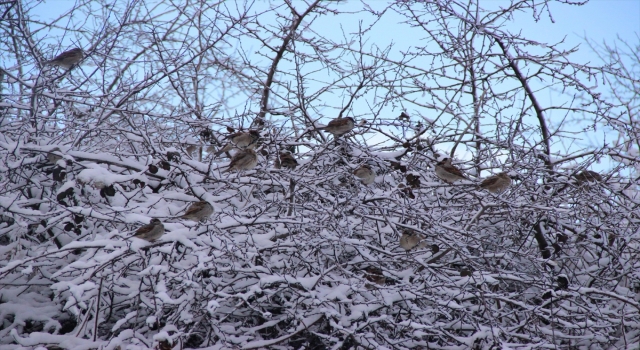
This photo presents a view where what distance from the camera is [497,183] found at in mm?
3613

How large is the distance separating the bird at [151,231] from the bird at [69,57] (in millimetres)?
1900

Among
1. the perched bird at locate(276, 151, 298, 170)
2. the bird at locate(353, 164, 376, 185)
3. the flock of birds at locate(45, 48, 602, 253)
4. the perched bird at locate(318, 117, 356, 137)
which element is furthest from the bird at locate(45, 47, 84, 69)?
the bird at locate(353, 164, 376, 185)

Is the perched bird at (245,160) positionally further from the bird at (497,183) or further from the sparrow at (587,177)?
the sparrow at (587,177)

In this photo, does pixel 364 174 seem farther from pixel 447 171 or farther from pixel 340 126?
pixel 447 171

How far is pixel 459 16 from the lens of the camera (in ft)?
15.6

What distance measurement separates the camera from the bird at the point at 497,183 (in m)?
3.60

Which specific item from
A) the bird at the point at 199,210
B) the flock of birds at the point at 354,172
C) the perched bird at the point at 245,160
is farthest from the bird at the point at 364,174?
the bird at the point at 199,210

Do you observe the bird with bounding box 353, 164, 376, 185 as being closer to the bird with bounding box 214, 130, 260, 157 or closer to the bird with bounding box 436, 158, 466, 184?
the bird with bounding box 436, 158, 466, 184

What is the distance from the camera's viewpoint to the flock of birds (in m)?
3.17

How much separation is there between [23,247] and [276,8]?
309cm

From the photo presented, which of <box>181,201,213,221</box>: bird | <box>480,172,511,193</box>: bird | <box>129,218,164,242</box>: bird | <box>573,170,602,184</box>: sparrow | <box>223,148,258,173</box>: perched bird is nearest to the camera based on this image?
<box>129,218,164,242</box>: bird

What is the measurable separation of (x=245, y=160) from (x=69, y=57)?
187 cm

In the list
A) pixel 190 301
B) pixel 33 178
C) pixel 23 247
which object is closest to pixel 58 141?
pixel 33 178

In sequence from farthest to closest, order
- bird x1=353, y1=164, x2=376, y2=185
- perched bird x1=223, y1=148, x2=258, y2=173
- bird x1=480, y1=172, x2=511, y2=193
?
bird x1=353, y1=164, x2=376, y2=185, bird x1=480, y1=172, x2=511, y2=193, perched bird x1=223, y1=148, x2=258, y2=173
